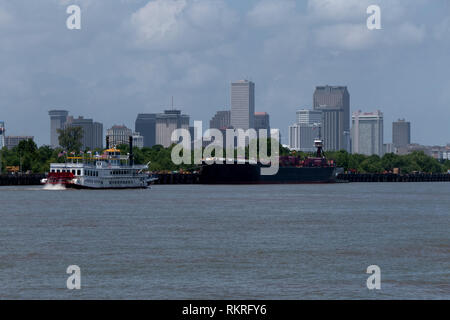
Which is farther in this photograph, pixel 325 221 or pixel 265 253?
pixel 325 221

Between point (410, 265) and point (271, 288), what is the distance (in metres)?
11.0

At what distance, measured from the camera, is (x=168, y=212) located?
88.8 metres

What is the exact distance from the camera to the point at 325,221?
76688mm

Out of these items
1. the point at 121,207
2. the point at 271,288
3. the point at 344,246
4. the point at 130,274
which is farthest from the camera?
the point at 121,207

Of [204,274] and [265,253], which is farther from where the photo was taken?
[265,253]

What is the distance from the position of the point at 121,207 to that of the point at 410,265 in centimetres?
5544

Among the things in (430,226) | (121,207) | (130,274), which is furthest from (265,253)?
(121,207)

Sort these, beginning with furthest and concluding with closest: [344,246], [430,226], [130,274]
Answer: [430,226] < [344,246] < [130,274]

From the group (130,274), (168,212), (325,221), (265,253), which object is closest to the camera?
(130,274)

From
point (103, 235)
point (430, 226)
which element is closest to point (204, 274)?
point (103, 235)

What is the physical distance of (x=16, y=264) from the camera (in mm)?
45094

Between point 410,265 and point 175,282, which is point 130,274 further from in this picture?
point 410,265

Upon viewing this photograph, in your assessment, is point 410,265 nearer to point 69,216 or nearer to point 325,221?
point 325,221
